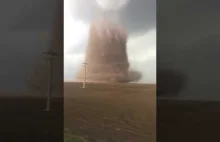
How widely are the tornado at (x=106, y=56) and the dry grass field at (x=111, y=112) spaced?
44 millimetres

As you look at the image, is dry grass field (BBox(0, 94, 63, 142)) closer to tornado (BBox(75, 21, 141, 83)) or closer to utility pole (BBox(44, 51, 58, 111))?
utility pole (BBox(44, 51, 58, 111))

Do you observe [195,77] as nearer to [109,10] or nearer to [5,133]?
[109,10]

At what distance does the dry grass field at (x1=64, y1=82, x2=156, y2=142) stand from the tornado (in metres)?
0.04

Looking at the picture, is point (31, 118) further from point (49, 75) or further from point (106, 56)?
point (106, 56)

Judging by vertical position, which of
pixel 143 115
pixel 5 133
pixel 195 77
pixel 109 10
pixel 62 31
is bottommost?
pixel 5 133

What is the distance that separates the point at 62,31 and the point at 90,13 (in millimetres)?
171

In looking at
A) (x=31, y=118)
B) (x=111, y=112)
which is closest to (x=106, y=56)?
(x=111, y=112)

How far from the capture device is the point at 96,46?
149 cm

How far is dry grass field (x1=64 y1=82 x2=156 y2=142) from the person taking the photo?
4.85 feet

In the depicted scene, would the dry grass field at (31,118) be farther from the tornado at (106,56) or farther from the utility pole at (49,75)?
the tornado at (106,56)

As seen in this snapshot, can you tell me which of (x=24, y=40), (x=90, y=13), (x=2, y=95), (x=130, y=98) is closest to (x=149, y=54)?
(x=130, y=98)

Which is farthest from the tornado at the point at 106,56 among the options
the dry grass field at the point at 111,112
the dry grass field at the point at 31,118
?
the dry grass field at the point at 31,118

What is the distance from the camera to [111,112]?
148cm

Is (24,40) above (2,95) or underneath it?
above
